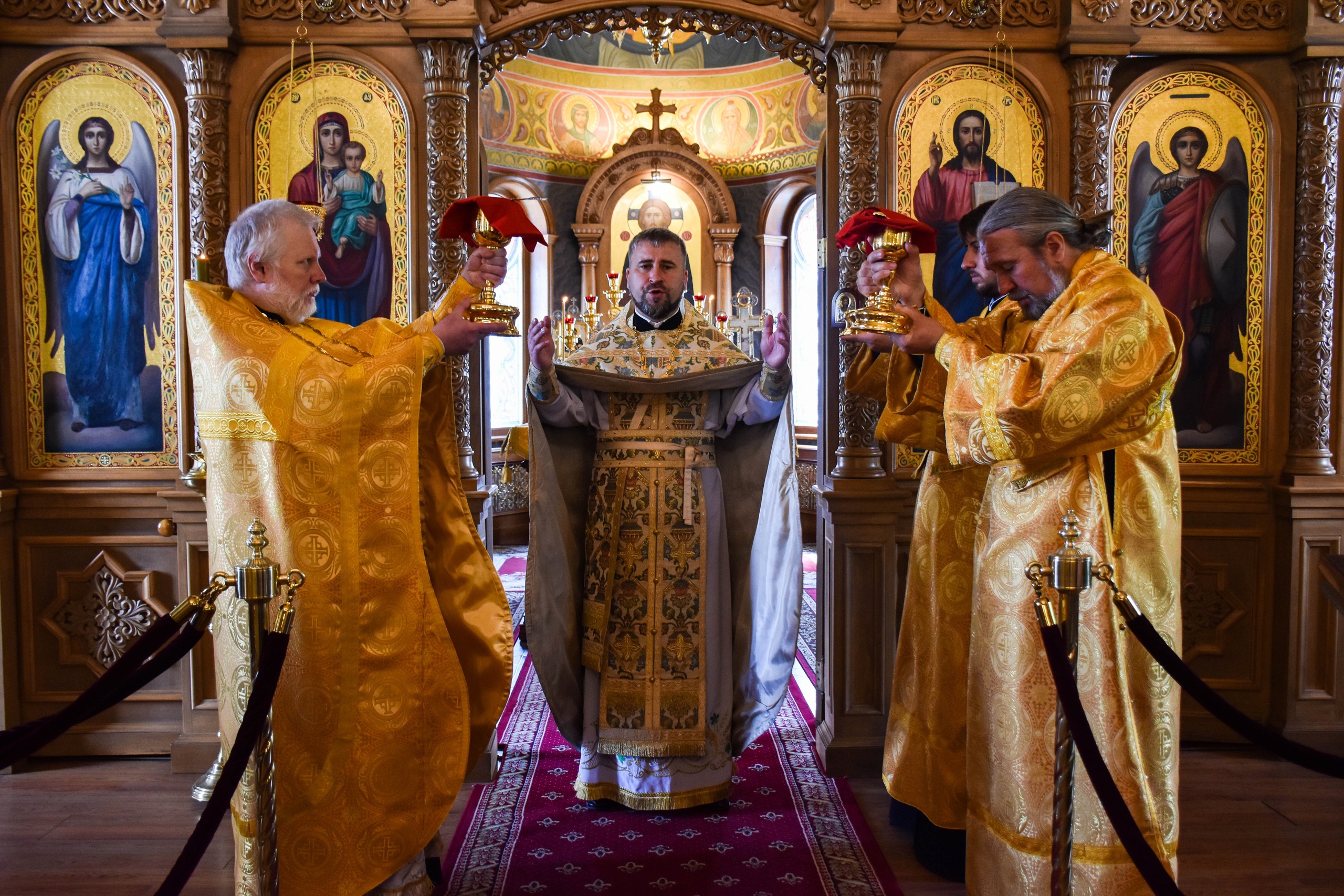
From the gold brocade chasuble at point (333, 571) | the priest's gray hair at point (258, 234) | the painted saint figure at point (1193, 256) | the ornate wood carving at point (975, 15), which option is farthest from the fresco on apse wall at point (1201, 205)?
the priest's gray hair at point (258, 234)

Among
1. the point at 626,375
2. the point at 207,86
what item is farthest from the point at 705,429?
the point at 207,86

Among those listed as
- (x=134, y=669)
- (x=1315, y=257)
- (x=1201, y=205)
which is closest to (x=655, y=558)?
(x=134, y=669)

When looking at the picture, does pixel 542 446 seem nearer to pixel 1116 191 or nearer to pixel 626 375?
pixel 626 375

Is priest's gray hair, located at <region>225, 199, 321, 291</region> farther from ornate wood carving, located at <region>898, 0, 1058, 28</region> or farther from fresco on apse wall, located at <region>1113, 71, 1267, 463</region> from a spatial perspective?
fresco on apse wall, located at <region>1113, 71, 1267, 463</region>

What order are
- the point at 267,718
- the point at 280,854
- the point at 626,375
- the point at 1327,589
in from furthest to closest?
the point at 626,375 → the point at 1327,589 → the point at 280,854 → the point at 267,718

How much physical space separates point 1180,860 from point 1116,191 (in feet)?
9.82

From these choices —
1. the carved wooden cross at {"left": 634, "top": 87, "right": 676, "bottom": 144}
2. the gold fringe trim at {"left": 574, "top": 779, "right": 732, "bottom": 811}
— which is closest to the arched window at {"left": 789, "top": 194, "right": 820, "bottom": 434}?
the carved wooden cross at {"left": 634, "top": 87, "right": 676, "bottom": 144}

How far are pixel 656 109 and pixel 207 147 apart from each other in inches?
281

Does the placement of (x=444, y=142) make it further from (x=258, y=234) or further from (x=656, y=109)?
(x=656, y=109)

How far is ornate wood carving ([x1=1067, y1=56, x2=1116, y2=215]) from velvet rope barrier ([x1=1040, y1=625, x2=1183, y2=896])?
3036 millimetres

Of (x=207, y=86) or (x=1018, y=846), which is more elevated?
(x=207, y=86)

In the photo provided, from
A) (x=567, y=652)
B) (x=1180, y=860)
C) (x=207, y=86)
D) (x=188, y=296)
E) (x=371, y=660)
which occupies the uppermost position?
(x=207, y=86)

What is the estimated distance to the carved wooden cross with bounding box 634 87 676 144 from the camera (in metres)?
10.9

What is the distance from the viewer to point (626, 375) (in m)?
4.06
